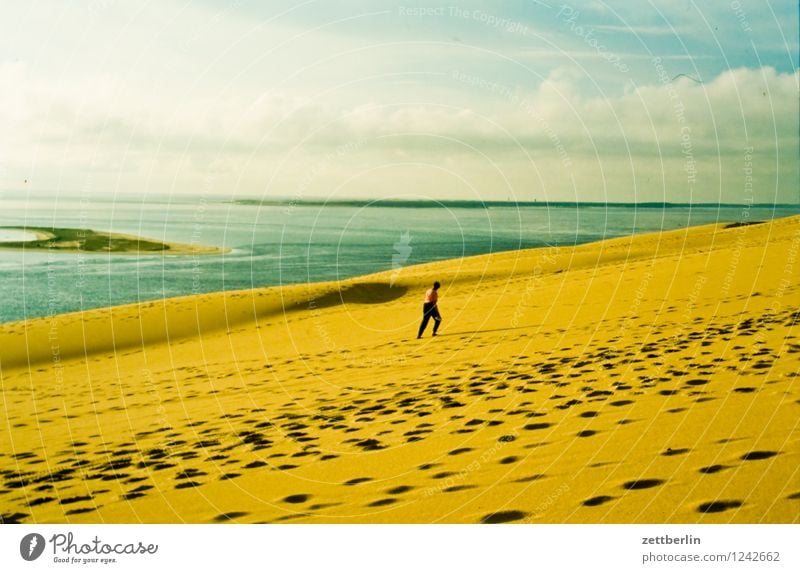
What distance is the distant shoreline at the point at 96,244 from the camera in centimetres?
4362

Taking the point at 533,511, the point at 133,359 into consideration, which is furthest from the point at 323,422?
the point at 133,359

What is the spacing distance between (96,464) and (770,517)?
783cm

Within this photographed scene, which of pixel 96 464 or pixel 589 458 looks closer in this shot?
pixel 589 458

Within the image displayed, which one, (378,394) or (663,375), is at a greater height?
(663,375)

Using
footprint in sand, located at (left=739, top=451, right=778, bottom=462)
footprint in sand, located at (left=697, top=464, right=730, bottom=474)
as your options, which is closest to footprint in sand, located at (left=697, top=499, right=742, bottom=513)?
footprint in sand, located at (left=697, top=464, right=730, bottom=474)

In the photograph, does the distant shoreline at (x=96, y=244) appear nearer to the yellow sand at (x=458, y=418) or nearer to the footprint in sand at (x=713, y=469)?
the yellow sand at (x=458, y=418)

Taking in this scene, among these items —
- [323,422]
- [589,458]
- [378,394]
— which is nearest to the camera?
[589,458]

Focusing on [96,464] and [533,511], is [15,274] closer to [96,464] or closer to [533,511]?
[96,464]

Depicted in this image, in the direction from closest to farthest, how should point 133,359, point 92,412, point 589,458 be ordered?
point 589,458, point 92,412, point 133,359

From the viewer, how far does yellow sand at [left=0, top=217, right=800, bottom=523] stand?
669 cm

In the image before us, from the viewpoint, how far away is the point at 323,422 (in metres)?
9.62

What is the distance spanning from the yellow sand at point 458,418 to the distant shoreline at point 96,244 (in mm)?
26863

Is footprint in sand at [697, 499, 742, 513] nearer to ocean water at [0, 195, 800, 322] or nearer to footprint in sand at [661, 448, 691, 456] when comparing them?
footprint in sand at [661, 448, 691, 456]

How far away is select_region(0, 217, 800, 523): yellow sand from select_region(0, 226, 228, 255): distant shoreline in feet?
88.1
